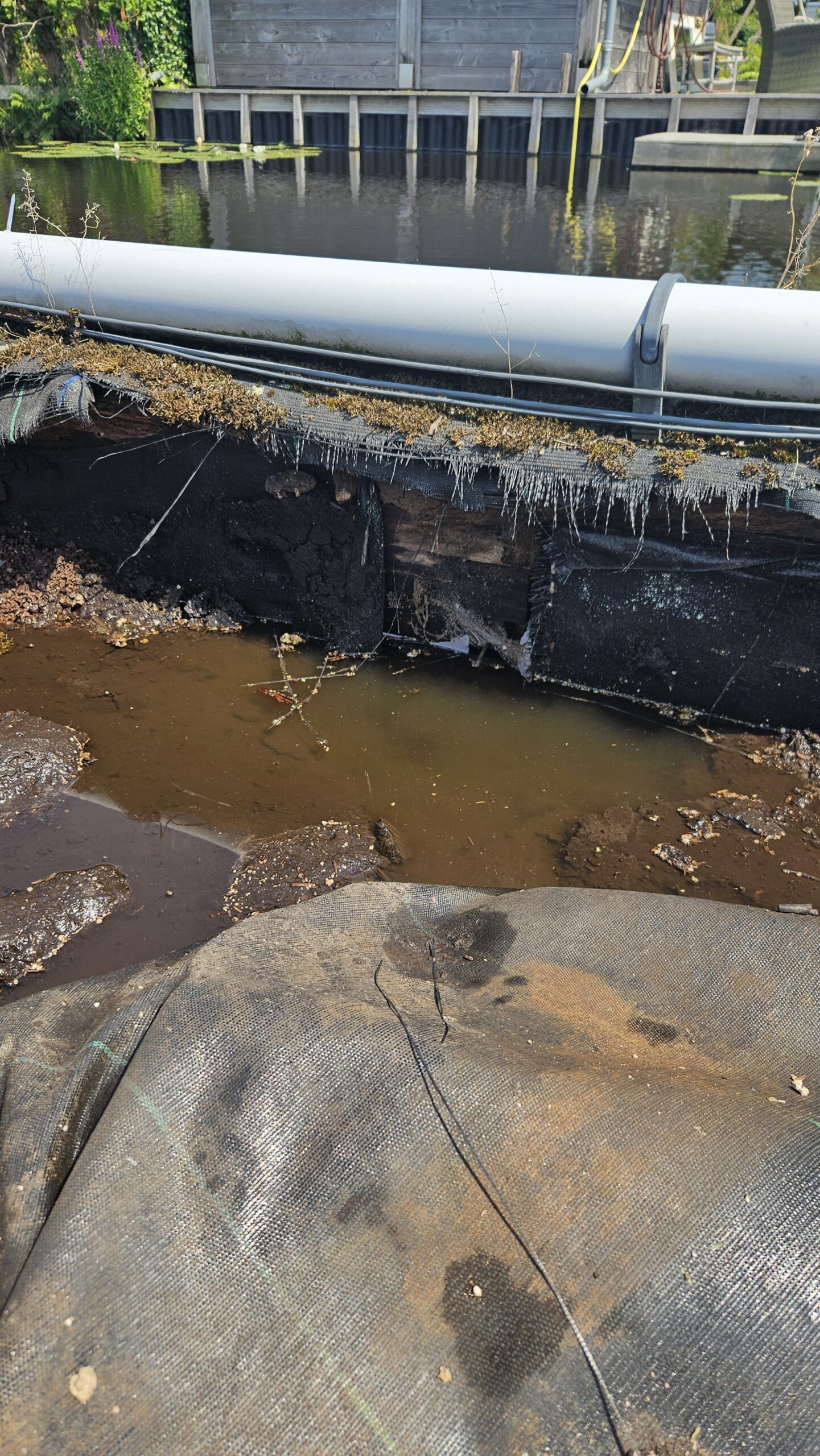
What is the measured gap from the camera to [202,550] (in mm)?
4625

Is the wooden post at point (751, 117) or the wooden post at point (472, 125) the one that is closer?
the wooden post at point (751, 117)

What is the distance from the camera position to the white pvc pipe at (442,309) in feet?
11.3

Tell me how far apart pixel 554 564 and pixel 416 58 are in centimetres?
1835

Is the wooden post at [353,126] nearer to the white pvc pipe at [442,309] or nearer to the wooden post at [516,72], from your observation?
the wooden post at [516,72]

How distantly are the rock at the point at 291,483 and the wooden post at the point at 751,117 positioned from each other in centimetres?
1488

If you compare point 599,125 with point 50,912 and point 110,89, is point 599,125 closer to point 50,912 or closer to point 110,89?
point 110,89

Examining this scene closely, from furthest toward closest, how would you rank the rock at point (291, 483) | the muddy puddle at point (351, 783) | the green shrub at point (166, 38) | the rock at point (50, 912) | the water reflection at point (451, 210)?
the green shrub at point (166, 38), the water reflection at point (451, 210), the rock at point (291, 483), the muddy puddle at point (351, 783), the rock at point (50, 912)

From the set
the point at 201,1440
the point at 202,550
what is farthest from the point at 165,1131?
the point at 202,550

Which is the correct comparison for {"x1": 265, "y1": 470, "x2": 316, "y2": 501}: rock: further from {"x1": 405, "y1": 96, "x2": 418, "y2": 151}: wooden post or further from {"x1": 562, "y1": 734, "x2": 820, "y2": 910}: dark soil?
{"x1": 405, "y1": 96, "x2": 418, "y2": 151}: wooden post

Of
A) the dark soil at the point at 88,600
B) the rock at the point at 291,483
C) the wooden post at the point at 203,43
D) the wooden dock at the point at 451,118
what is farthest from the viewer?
the wooden post at the point at 203,43

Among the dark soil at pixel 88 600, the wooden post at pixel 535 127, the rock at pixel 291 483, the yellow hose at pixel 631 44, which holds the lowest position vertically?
the dark soil at pixel 88 600

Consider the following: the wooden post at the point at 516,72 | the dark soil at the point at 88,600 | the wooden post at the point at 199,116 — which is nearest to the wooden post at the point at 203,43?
the wooden post at the point at 199,116

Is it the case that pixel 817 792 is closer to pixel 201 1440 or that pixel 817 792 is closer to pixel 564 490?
pixel 564 490

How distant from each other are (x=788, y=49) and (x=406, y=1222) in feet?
62.3
